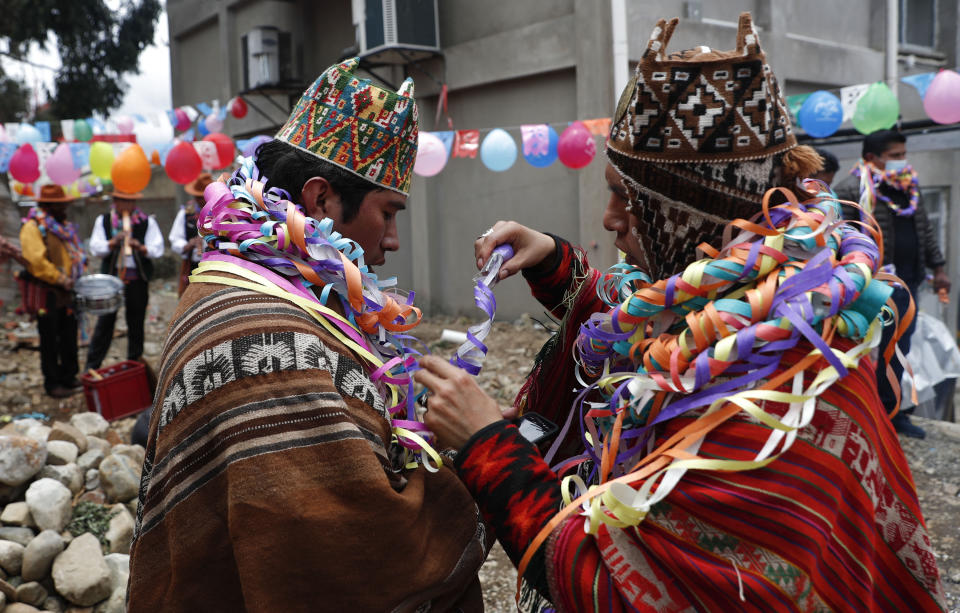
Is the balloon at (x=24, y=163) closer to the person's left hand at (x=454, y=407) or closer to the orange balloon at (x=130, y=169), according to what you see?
the orange balloon at (x=130, y=169)

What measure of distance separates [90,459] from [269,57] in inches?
387

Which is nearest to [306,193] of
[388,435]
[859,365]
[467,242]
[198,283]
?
[198,283]

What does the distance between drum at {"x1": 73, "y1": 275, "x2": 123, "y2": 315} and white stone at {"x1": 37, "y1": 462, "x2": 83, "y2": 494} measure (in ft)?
11.7

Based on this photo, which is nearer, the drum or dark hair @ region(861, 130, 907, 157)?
dark hair @ region(861, 130, 907, 157)

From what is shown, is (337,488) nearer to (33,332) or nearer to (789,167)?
(789,167)

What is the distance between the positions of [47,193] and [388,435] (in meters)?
7.79

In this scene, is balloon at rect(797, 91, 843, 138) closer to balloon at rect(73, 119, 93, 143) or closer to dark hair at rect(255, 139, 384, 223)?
dark hair at rect(255, 139, 384, 223)

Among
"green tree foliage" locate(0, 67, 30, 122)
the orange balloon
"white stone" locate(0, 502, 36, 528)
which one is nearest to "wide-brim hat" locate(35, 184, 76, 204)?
the orange balloon

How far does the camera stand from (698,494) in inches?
55.1

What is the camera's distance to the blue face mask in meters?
6.29

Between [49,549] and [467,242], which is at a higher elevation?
[467,242]

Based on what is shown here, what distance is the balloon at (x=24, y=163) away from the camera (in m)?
7.36

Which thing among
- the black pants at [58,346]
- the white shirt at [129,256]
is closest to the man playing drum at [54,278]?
the black pants at [58,346]

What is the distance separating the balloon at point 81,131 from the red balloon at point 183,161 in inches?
89.6
